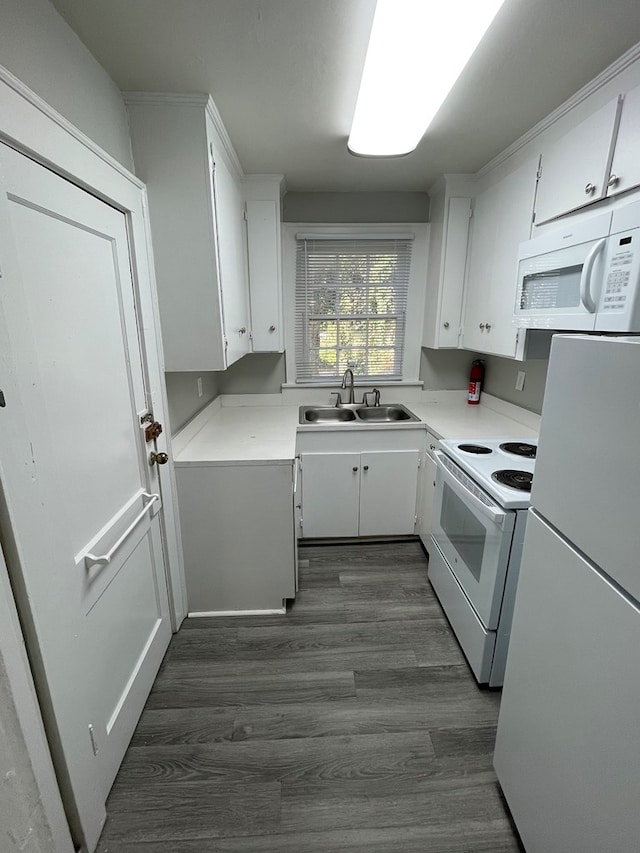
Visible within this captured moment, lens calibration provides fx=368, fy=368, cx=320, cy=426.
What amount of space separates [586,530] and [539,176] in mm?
1772

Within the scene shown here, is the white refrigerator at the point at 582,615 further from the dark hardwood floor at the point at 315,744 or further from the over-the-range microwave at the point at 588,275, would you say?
the over-the-range microwave at the point at 588,275

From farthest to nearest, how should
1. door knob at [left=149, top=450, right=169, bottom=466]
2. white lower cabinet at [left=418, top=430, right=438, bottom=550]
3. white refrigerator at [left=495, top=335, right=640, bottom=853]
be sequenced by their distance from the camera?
white lower cabinet at [left=418, top=430, right=438, bottom=550]
door knob at [left=149, top=450, right=169, bottom=466]
white refrigerator at [left=495, top=335, right=640, bottom=853]

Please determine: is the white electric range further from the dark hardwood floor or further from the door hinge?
the door hinge

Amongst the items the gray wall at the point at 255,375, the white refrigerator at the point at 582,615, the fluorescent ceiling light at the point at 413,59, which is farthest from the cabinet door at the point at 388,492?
the fluorescent ceiling light at the point at 413,59

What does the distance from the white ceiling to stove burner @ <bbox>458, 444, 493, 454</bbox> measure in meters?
1.47

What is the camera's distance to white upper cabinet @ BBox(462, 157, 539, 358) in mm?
1898

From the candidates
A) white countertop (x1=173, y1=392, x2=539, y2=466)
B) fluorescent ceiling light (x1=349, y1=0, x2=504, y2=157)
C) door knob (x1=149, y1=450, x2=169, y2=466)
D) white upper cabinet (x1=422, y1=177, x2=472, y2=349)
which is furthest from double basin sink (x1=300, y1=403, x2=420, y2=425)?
fluorescent ceiling light (x1=349, y1=0, x2=504, y2=157)

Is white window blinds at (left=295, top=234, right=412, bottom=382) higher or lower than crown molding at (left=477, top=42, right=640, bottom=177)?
lower

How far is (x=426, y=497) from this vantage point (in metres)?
2.41

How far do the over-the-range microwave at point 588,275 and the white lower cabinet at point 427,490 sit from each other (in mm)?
906

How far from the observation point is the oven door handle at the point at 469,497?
1.38 m

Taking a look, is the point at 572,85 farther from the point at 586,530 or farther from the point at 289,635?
the point at 289,635

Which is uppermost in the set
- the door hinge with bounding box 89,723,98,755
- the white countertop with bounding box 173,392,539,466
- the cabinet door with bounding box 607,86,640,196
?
the cabinet door with bounding box 607,86,640,196

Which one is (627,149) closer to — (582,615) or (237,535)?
(582,615)
